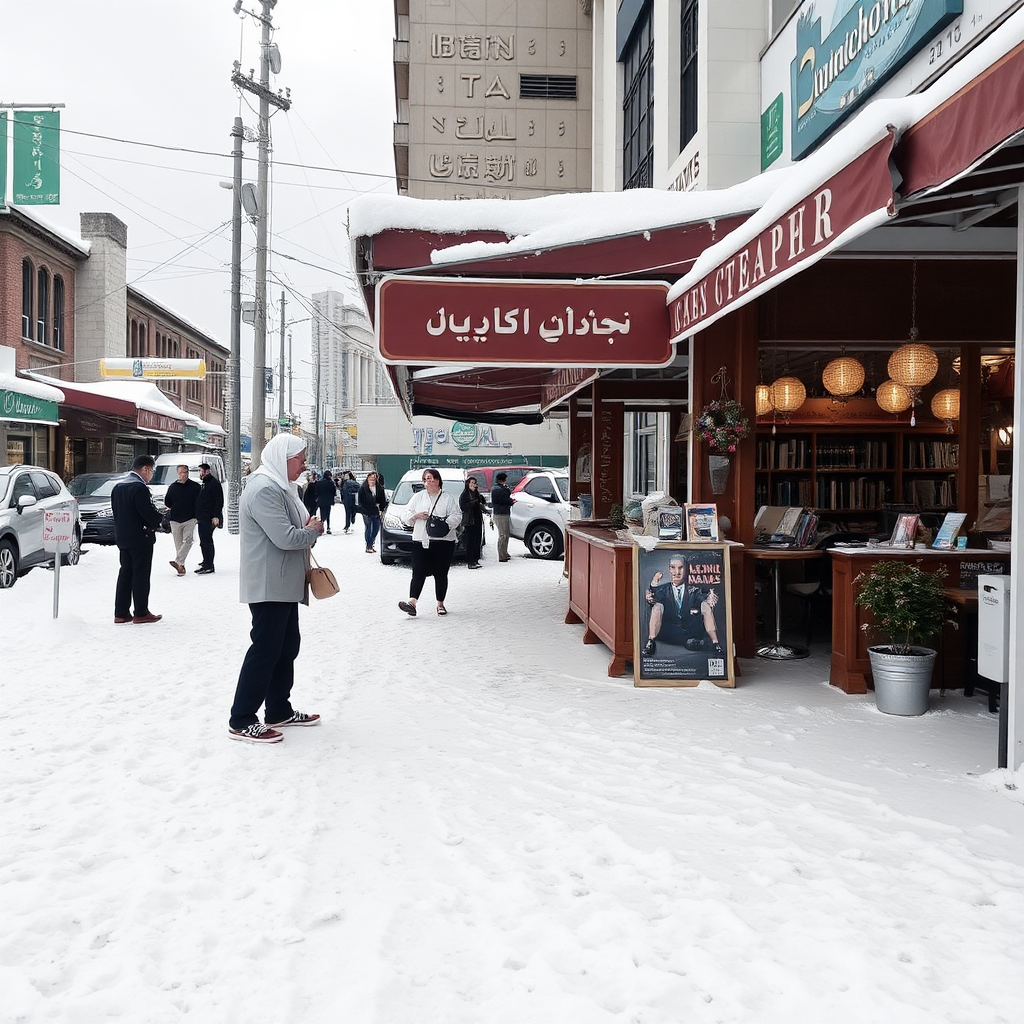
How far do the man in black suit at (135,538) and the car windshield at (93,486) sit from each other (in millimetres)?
10119

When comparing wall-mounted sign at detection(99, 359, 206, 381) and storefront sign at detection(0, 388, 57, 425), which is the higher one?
wall-mounted sign at detection(99, 359, 206, 381)

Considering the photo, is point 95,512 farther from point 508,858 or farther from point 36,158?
point 508,858

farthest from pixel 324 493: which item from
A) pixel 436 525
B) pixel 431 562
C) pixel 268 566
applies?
pixel 268 566

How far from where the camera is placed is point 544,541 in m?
17.7

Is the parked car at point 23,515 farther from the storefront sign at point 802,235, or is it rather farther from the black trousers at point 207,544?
the storefront sign at point 802,235

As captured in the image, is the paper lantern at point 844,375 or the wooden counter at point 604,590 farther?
the paper lantern at point 844,375

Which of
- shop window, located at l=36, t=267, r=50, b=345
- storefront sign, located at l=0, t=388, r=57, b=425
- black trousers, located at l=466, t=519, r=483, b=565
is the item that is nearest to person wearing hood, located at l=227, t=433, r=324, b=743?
black trousers, located at l=466, t=519, r=483, b=565

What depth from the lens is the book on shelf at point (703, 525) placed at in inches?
278

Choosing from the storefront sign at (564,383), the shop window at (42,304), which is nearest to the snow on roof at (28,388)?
the shop window at (42,304)

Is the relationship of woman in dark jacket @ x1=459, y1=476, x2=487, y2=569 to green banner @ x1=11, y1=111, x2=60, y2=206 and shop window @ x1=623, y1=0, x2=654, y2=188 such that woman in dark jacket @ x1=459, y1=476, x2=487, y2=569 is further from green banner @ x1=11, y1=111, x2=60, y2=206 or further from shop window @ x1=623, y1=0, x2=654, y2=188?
green banner @ x1=11, y1=111, x2=60, y2=206

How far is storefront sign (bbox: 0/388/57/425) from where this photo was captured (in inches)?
734

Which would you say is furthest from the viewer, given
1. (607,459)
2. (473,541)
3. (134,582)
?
(473,541)

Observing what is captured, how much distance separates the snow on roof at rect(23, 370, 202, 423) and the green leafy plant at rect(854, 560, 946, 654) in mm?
22574

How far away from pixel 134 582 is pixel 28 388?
40.9ft
